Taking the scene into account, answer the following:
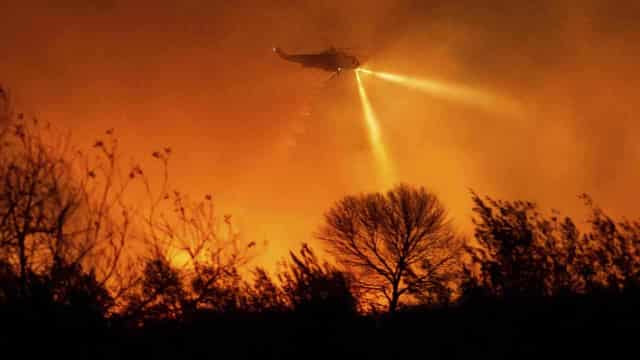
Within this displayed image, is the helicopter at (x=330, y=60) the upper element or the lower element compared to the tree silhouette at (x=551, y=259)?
upper

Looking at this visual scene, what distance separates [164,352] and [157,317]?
128cm

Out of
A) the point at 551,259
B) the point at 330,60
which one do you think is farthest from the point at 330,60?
the point at 551,259

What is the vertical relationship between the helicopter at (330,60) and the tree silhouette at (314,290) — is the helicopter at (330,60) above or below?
above

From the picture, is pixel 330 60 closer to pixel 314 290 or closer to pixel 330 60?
pixel 330 60

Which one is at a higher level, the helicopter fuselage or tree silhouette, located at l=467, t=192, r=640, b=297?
the helicopter fuselage

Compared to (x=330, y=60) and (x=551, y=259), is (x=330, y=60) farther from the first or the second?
(x=551, y=259)

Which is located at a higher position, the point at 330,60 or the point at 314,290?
the point at 330,60

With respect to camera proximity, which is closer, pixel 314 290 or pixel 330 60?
pixel 314 290

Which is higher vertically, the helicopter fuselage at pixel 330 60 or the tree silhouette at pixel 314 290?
the helicopter fuselage at pixel 330 60

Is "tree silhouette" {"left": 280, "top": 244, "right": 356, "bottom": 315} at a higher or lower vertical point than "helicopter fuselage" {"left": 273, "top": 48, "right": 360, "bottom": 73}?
lower

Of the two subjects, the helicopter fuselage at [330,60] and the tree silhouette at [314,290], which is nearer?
the tree silhouette at [314,290]

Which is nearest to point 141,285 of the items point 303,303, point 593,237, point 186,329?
point 186,329

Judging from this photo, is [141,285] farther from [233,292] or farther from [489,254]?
[489,254]

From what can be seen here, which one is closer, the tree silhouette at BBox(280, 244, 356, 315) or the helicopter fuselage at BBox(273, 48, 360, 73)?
the tree silhouette at BBox(280, 244, 356, 315)
